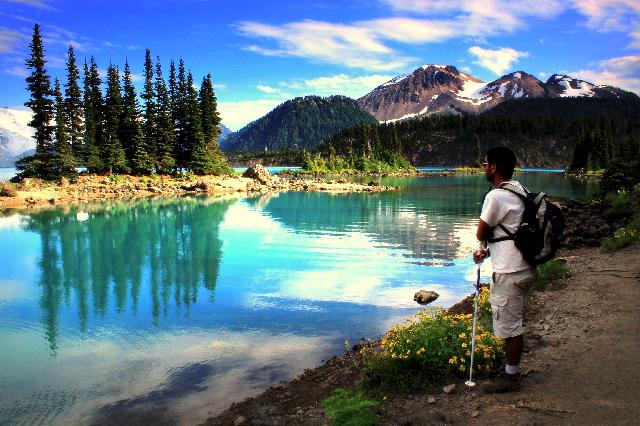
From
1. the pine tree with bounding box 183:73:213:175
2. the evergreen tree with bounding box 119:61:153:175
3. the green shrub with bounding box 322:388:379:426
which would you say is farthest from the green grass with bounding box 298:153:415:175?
the green shrub with bounding box 322:388:379:426

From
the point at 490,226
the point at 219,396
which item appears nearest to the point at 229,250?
the point at 219,396

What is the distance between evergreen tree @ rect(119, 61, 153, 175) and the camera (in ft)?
265

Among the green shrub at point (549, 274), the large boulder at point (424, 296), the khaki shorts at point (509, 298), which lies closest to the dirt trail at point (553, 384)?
the khaki shorts at point (509, 298)

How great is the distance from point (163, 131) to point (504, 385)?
282ft

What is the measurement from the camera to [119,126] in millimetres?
81938

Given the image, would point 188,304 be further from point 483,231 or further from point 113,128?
point 113,128

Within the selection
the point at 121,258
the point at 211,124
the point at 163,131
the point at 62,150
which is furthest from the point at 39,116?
the point at 121,258

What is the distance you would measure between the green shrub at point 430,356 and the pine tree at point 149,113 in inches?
3143

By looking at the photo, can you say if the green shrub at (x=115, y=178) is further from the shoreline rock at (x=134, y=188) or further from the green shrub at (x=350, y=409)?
the green shrub at (x=350, y=409)

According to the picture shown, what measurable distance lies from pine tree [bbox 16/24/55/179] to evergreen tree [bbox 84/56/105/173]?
6.44m

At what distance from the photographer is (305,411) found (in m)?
Result: 9.02

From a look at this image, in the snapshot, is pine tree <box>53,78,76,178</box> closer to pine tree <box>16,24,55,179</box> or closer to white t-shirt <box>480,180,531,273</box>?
pine tree <box>16,24,55,179</box>

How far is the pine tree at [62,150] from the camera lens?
6650 centimetres

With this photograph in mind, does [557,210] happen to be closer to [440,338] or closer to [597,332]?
[440,338]
